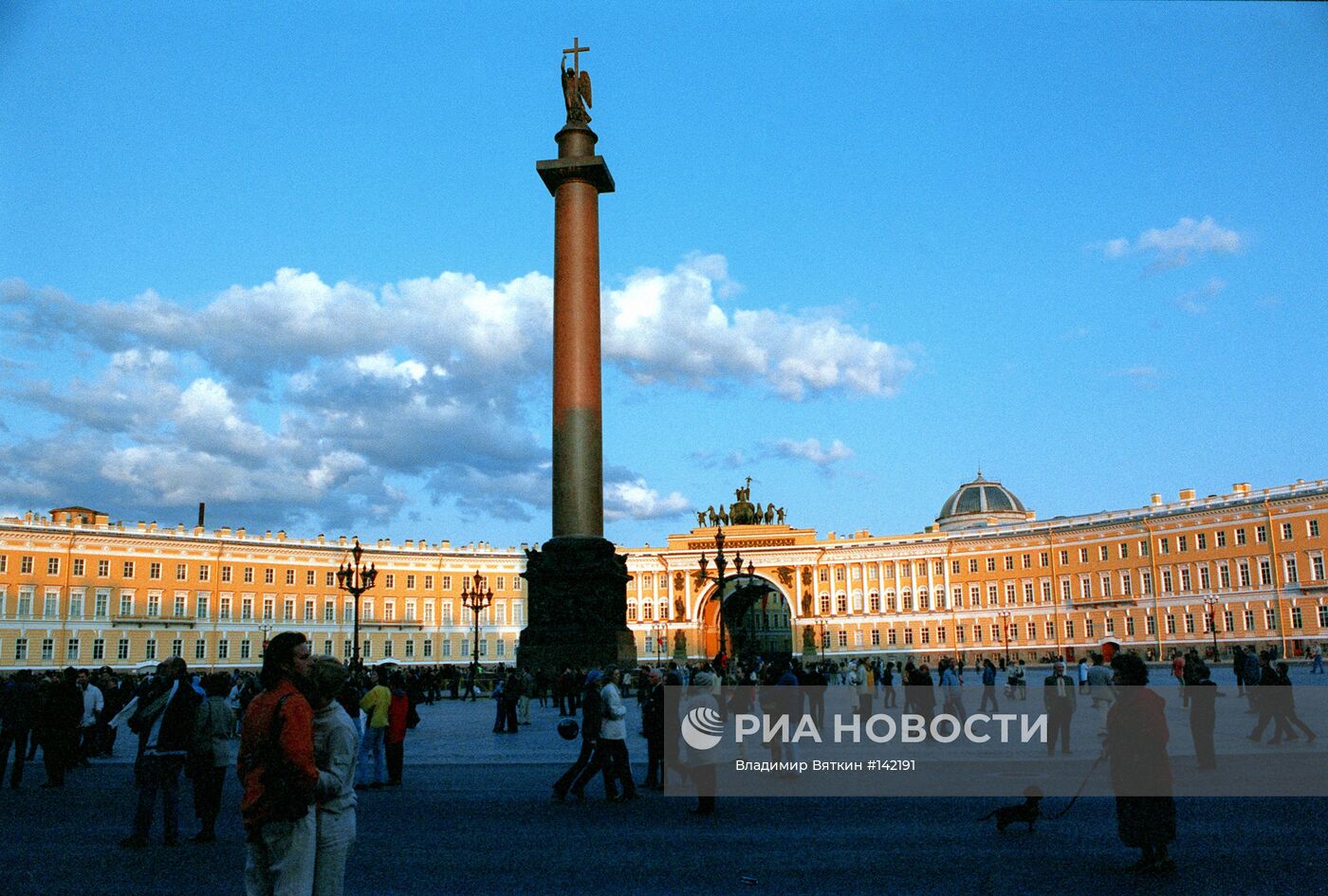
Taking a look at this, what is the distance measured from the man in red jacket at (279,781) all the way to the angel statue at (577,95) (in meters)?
30.7

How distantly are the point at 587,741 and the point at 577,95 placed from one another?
84.2 ft

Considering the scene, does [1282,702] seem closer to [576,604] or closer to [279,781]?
[576,604]

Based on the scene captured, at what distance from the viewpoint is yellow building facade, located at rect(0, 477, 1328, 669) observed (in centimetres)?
8256

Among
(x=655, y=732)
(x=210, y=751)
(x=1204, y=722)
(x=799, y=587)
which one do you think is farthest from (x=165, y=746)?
(x=799, y=587)

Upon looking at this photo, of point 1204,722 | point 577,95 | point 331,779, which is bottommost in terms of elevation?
point 1204,722

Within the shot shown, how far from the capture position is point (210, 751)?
35.7ft

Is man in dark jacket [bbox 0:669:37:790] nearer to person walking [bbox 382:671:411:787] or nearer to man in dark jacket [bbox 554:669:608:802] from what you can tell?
person walking [bbox 382:671:411:787]

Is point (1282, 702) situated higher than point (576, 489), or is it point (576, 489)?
point (576, 489)

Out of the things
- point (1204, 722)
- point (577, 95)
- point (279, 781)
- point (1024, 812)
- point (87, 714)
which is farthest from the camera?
point (577, 95)

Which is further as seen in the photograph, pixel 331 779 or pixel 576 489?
pixel 576 489

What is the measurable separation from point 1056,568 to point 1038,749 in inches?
3350

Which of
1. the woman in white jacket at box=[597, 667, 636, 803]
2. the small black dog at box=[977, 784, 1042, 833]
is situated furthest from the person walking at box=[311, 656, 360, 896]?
the woman in white jacket at box=[597, 667, 636, 803]

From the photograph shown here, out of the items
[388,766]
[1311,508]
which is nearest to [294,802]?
[388,766]

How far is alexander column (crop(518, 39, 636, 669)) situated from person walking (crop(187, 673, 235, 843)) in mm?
20024
